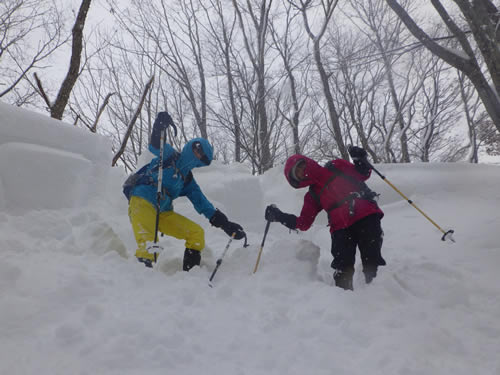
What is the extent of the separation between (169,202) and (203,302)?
140 cm

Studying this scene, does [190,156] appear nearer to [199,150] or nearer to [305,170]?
[199,150]

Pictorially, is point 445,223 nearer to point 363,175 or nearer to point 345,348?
point 363,175

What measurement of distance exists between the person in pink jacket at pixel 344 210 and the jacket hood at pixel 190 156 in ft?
3.03

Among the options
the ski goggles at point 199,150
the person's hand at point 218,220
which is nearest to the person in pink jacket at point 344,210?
the person's hand at point 218,220

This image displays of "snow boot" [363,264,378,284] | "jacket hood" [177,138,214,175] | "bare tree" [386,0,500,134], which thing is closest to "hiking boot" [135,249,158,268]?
"jacket hood" [177,138,214,175]

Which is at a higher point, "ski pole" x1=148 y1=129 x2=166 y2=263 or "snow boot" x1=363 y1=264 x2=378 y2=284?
"ski pole" x1=148 y1=129 x2=166 y2=263

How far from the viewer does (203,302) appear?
194 centimetres

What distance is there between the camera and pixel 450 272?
2.43m

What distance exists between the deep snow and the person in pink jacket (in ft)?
0.93

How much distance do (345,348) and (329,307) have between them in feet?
1.21

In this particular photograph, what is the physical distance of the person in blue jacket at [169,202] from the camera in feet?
9.07

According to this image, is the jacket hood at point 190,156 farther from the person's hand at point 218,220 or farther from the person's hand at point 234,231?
the person's hand at point 234,231

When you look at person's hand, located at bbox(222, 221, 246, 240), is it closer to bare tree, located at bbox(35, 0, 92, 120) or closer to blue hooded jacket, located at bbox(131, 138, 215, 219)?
blue hooded jacket, located at bbox(131, 138, 215, 219)

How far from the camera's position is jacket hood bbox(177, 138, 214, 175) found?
294 cm
